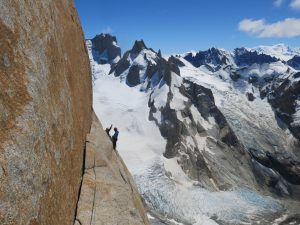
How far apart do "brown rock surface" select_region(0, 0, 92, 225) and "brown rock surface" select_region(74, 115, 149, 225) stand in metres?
0.84

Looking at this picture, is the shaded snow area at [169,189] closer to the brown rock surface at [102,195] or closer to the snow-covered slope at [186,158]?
the snow-covered slope at [186,158]

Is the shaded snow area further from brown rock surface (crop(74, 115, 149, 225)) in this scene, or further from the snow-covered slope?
brown rock surface (crop(74, 115, 149, 225))

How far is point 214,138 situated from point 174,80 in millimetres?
31064

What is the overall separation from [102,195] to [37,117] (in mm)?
8067

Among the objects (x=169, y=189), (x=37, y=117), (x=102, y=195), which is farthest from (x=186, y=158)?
(x=37, y=117)

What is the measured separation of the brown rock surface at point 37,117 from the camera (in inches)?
445

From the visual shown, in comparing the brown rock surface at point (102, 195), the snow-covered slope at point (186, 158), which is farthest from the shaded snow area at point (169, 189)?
the brown rock surface at point (102, 195)

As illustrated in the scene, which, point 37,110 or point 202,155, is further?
point 202,155

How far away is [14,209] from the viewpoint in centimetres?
1102

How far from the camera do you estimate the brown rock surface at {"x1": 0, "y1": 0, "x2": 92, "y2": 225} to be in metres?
11.3

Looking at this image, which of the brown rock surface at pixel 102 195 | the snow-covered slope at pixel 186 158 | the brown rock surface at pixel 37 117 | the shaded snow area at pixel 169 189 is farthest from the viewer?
the snow-covered slope at pixel 186 158

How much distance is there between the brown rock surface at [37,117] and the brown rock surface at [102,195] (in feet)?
2.75

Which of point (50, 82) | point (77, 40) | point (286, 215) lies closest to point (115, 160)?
point (77, 40)

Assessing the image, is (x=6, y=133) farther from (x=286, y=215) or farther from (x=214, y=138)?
(x=214, y=138)
